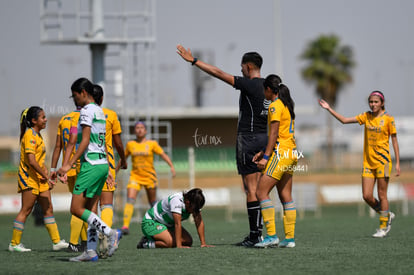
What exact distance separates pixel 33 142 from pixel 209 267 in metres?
3.70

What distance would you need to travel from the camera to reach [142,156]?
1388cm

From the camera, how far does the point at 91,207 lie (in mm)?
8016

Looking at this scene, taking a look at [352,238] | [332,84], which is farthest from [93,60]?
[332,84]

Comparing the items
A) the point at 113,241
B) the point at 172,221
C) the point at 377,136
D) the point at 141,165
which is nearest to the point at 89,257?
the point at 113,241

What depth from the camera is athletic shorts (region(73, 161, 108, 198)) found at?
7.70 meters

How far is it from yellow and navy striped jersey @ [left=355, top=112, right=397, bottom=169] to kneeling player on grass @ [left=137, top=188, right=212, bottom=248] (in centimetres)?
308

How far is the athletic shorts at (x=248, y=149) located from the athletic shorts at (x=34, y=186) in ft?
9.35

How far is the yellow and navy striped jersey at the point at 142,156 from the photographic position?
1384 cm

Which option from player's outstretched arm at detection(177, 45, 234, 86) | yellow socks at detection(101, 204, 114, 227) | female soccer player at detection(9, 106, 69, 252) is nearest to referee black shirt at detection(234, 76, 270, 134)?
player's outstretched arm at detection(177, 45, 234, 86)

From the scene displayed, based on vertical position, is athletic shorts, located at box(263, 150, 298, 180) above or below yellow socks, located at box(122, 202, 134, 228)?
above

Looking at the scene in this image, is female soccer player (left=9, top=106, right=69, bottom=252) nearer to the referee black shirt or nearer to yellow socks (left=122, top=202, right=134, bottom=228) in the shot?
the referee black shirt

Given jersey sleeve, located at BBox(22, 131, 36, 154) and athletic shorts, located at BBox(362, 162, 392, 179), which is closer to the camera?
jersey sleeve, located at BBox(22, 131, 36, 154)

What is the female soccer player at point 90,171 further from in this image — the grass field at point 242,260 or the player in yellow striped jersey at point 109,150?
the player in yellow striped jersey at point 109,150

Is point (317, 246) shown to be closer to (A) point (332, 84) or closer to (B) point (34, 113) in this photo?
(B) point (34, 113)
